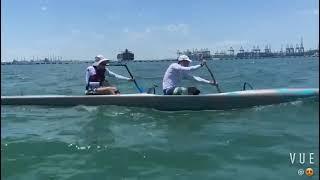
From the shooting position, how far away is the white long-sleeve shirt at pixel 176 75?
11891mm

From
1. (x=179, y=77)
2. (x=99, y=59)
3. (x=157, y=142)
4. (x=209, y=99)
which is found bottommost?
(x=157, y=142)

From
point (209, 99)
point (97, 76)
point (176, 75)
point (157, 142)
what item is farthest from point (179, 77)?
point (157, 142)

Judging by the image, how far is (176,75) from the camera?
12.1m

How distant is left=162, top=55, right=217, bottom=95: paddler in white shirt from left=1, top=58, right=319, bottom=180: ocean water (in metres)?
0.65

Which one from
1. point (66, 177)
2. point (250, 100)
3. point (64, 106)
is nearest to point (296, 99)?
point (250, 100)

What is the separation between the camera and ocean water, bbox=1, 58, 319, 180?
21.6 feet

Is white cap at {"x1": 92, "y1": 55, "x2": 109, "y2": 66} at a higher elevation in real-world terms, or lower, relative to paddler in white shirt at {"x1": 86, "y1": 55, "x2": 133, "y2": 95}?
higher

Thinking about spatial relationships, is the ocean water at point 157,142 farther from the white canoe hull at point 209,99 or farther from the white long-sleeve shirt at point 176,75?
the white long-sleeve shirt at point 176,75

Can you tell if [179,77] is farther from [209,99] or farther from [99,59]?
[99,59]

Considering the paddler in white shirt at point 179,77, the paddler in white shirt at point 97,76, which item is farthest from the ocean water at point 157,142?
the paddler in white shirt at point 97,76

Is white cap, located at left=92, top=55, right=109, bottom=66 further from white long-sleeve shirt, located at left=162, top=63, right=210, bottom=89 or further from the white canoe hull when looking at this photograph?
white long-sleeve shirt, located at left=162, top=63, right=210, bottom=89

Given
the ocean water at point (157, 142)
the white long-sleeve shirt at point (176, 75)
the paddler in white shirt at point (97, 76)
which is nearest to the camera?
the ocean water at point (157, 142)

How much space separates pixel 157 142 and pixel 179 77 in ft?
13.2

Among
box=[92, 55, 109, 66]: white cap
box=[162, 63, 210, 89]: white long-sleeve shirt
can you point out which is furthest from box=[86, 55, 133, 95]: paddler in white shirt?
box=[162, 63, 210, 89]: white long-sleeve shirt
